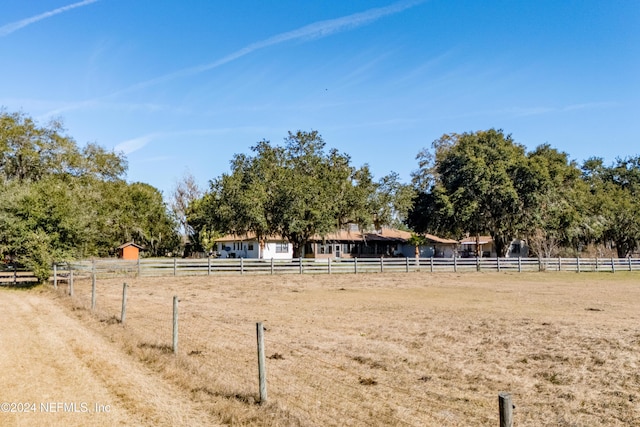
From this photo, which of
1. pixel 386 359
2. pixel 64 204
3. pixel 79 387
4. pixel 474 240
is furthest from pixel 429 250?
pixel 79 387

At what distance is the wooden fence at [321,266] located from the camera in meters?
30.5

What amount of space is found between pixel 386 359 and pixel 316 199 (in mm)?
28967

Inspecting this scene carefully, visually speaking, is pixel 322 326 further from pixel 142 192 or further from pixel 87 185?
pixel 142 192

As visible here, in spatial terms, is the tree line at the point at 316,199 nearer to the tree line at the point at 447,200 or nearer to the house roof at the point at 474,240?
the tree line at the point at 447,200

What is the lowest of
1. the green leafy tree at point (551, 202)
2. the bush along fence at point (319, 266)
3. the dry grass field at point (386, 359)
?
the dry grass field at point (386, 359)

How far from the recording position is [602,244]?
2339 inches

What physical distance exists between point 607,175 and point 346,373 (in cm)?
7517

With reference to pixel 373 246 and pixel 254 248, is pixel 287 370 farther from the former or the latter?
pixel 373 246

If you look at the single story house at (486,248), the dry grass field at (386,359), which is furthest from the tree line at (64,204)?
the single story house at (486,248)

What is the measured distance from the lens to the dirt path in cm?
605

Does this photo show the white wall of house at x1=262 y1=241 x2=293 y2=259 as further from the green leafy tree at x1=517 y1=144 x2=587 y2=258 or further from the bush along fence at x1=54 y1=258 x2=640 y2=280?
the green leafy tree at x1=517 y1=144 x2=587 y2=258

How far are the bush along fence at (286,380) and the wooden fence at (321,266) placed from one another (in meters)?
18.1

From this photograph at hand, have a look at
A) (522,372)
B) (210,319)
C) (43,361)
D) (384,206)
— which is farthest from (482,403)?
(384,206)

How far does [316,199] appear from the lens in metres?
37.6
